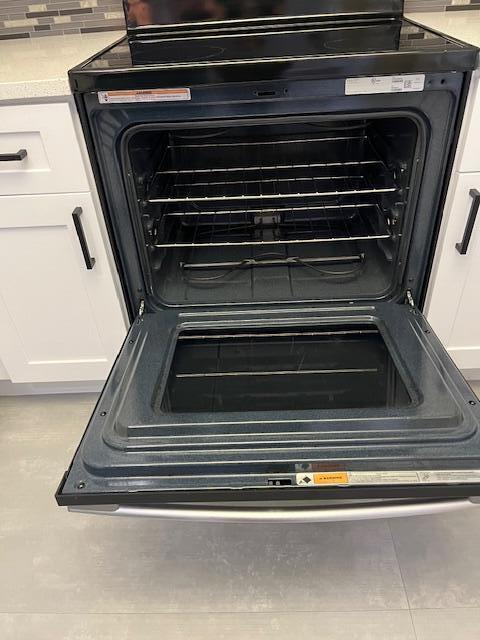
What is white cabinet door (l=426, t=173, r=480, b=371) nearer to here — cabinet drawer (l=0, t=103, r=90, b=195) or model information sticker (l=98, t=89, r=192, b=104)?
model information sticker (l=98, t=89, r=192, b=104)

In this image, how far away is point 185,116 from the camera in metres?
1.02

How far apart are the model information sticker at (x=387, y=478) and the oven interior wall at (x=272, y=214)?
1.80ft

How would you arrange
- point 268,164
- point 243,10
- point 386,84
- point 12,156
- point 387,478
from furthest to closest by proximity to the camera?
point 268,164
point 243,10
point 12,156
point 386,84
point 387,478

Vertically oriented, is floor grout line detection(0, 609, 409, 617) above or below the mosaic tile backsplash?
below

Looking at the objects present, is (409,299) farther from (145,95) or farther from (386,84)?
(145,95)

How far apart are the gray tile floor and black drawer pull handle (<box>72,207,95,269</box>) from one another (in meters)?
0.67

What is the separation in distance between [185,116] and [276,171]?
1.90ft

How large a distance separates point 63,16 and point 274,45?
3.04 ft

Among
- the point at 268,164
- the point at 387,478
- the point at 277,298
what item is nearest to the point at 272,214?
the point at 268,164

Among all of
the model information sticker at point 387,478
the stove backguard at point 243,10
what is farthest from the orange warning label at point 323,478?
the stove backguard at point 243,10

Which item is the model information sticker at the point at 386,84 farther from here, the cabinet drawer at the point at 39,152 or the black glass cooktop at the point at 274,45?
the cabinet drawer at the point at 39,152

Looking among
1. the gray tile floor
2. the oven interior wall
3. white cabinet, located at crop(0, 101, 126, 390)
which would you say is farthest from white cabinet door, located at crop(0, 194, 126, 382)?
the gray tile floor

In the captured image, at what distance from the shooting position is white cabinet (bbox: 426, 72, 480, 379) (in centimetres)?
107

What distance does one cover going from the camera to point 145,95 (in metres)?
0.98
